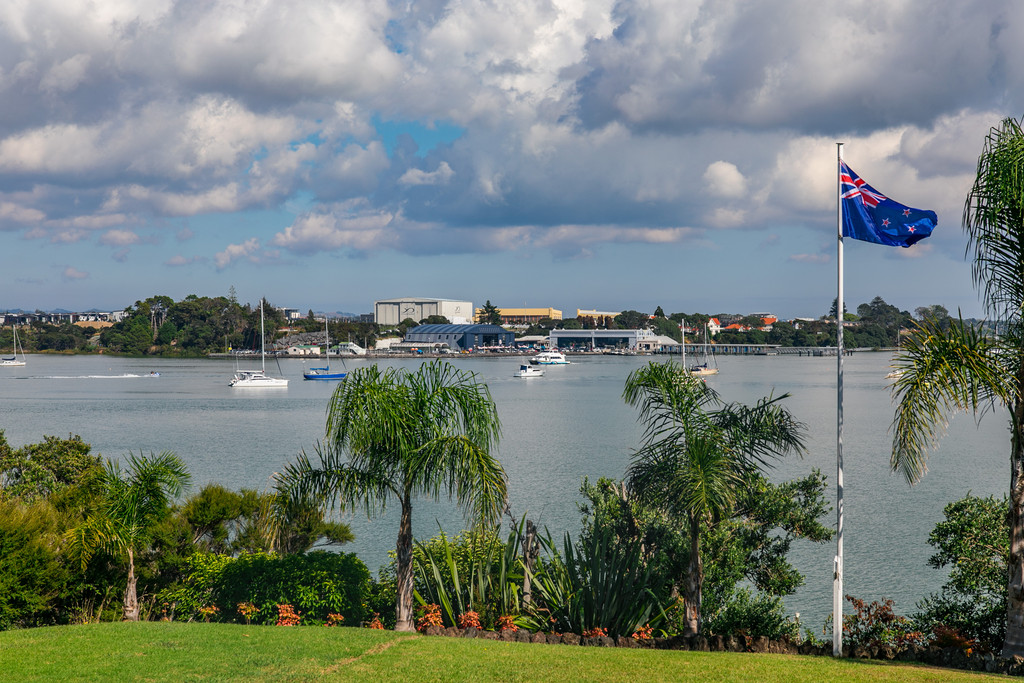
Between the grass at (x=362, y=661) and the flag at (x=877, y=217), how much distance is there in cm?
467

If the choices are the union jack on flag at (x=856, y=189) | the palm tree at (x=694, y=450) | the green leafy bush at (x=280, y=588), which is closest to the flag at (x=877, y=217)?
the union jack on flag at (x=856, y=189)

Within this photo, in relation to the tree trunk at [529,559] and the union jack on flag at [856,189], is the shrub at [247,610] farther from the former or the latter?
the union jack on flag at [856,189]

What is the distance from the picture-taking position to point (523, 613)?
11.8 m

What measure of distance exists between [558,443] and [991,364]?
34.0m

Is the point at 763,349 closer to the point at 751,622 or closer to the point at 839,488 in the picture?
the point at 751,622

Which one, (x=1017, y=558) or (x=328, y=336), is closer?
(x=1017, y=558)

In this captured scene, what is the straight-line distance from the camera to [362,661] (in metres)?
8.76

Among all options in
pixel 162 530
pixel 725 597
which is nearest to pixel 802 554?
pixel 725 597

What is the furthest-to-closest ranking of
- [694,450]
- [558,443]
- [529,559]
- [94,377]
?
[94,377]
[558,443]
[529,559]
[694,450]

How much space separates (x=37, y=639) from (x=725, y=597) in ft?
32.1

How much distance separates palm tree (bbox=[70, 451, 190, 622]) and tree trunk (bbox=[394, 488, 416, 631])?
381 centimetres

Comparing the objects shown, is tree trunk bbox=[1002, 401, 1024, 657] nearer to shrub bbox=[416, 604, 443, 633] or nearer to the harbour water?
shrub bbox=[416, 604, 443, 633]

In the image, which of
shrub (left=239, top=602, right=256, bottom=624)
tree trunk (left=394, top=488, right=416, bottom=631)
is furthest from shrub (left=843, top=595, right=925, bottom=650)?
A: shrub (left=239, top=602, right=256, bottom=624)

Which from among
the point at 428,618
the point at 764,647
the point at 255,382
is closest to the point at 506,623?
the point at 428,618
